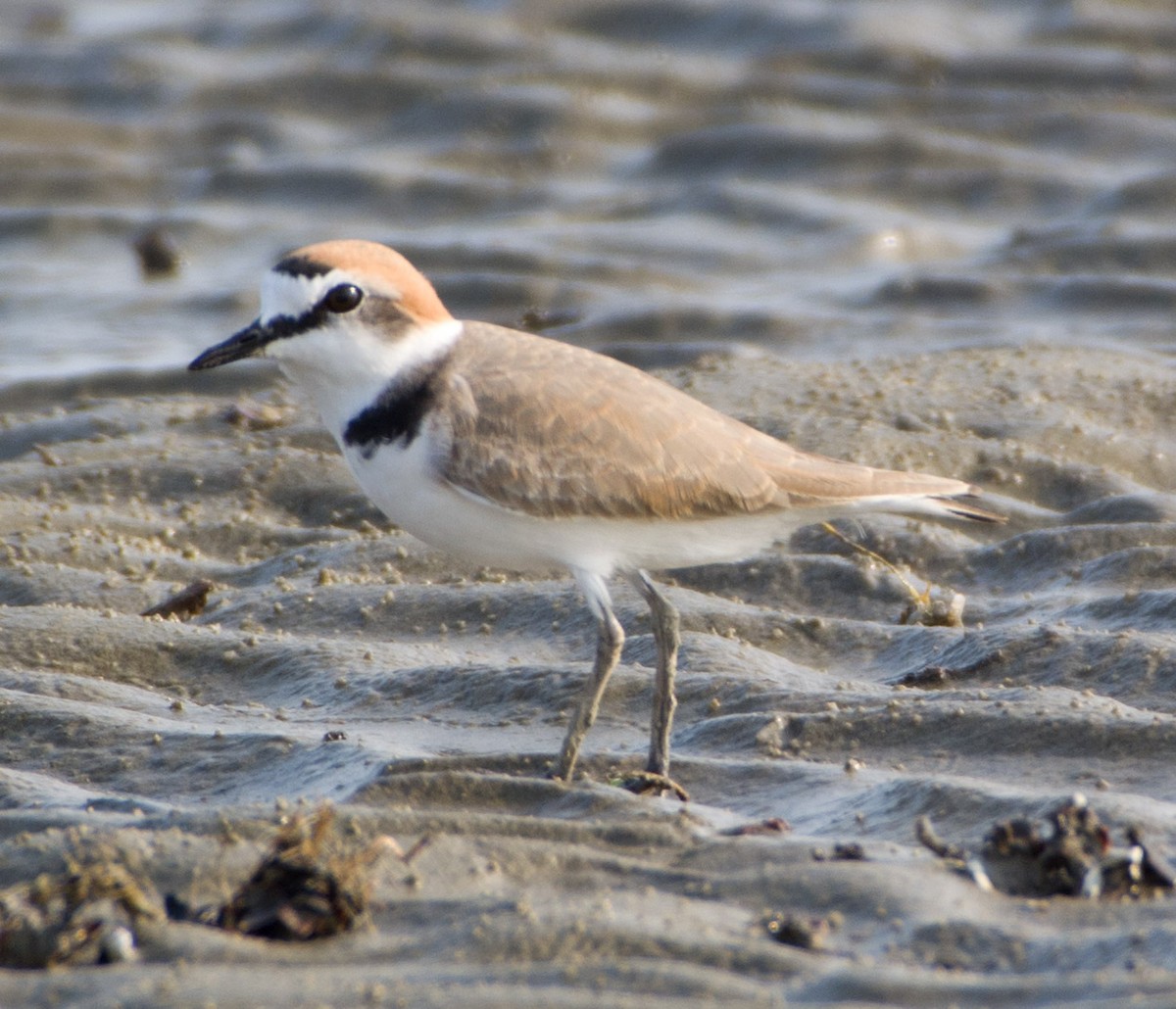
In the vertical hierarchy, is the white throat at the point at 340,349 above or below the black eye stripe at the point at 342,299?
below

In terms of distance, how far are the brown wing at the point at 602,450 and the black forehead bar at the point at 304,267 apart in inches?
15.9

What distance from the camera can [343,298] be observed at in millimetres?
4242

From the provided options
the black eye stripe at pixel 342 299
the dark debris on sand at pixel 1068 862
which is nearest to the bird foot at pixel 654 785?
the dark debris on sand at pixel 1068 862

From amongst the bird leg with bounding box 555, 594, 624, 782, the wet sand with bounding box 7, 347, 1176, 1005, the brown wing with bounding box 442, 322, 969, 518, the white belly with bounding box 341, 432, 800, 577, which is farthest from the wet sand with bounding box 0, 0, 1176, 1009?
the brown wing with bounding box 442, 322, 969, 518

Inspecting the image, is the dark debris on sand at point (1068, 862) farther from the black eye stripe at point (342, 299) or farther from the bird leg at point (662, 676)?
the black eye stripe at point (342, 299)

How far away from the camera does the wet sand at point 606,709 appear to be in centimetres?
297

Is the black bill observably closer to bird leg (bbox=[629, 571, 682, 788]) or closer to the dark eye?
the dark eye

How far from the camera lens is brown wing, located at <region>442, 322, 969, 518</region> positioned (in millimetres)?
4219

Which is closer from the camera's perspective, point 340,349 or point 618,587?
point 340,349

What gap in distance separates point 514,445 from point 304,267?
69 cm

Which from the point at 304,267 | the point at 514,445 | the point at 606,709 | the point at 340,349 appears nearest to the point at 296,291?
the point at 304,267

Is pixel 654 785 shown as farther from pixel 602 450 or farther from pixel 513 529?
pixel 602 450

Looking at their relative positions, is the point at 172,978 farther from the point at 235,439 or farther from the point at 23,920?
the point at 235,439

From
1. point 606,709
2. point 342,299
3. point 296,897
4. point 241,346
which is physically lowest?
point 606,709
